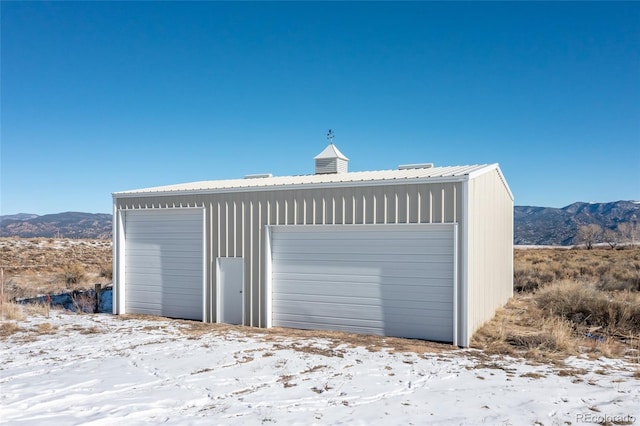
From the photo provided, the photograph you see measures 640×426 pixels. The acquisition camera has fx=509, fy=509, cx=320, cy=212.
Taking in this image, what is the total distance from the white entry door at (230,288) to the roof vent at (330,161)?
199 inches

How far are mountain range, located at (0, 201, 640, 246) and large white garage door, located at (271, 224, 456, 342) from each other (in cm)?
9189

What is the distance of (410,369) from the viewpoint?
8203 mm

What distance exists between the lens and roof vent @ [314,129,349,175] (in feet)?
53.8

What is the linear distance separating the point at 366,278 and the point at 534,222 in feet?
452

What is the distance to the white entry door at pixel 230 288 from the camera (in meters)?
12.7

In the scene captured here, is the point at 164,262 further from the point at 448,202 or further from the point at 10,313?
the point at 448,202

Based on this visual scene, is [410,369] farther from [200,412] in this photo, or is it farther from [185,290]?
[185,290]

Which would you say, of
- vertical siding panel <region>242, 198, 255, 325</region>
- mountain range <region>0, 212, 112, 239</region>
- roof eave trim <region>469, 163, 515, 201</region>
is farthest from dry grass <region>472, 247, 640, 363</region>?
mountain range <region>0, 212, 112, 239</region>

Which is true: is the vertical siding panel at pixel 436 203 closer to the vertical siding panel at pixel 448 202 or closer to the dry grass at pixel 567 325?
the vertical siding panel at pixel 448 202

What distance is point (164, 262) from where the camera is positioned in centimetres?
1410

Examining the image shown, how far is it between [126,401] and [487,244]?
9124 millimetres

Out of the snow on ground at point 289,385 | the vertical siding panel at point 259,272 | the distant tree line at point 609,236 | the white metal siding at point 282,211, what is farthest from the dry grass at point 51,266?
the distant tree line at point 609,236

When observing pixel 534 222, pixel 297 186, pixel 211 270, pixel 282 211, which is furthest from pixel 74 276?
pixel 534 222

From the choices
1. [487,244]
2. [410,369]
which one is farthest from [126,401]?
[487,244]
